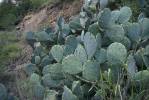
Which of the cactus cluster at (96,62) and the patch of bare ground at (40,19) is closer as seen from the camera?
the cactus cluster at (96,62)

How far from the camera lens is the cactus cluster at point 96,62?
3.30 metres

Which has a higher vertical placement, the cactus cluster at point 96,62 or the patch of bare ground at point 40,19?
the cactus cluster at point 96,62

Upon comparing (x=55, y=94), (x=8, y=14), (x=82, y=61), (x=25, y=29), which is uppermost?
(x=8, y=14)

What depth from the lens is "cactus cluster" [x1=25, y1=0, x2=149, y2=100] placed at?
3299 mm

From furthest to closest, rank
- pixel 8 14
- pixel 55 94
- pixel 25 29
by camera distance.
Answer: pixel 25 29 → pixel 8 14 → pixel 55 94

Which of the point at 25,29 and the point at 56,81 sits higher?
the point at 56,81

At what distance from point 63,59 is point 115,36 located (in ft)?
1.74

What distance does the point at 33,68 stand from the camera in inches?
160

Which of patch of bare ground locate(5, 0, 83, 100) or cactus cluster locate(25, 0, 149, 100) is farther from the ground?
cactus cluster locate(25, 0, 149, 100)

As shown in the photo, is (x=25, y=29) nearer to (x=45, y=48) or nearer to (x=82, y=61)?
(x=45, y=48)

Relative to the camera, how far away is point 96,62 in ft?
10.9

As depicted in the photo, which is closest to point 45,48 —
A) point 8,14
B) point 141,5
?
Answer: point 8,14

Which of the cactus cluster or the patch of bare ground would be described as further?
the patch of bare ground

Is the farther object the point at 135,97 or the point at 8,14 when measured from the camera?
the point at 8,14
